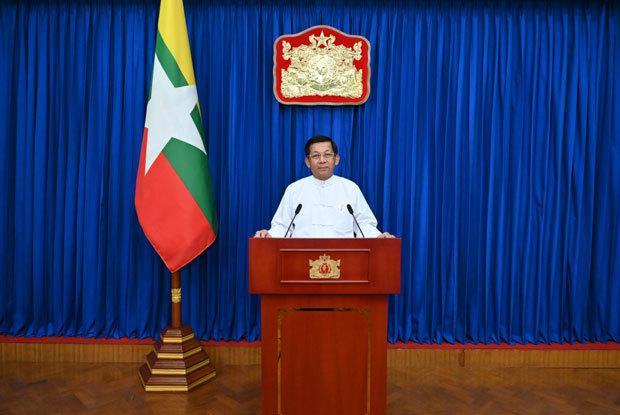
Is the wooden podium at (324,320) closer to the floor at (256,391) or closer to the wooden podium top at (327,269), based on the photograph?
the wooden podium top at (327,269)

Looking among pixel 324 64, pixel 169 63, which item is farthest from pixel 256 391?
pixel 324 64

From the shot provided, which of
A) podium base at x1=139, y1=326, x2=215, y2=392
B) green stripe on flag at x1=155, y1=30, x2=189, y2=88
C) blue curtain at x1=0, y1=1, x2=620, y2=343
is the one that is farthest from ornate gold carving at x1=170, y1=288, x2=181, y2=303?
green stripe on flag at x1=155, y1=30, x2=189, y2=88

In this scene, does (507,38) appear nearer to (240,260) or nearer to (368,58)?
(368,58)

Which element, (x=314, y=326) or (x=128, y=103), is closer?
(x=314, y=326)

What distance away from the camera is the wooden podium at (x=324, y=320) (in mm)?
1711

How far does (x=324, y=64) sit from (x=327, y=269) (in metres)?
1.74

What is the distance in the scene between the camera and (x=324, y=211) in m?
2.42

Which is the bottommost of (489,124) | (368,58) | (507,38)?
(489,124)

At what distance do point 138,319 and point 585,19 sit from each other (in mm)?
4116

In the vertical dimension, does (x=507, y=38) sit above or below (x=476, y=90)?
above

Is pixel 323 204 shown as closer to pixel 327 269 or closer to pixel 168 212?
pixel 327 269

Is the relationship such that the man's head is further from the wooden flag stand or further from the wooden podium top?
the wooden flag stand

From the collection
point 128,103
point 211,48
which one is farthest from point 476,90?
point 128,103

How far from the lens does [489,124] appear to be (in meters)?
2.90
